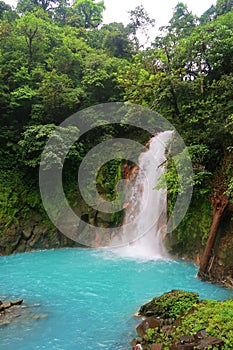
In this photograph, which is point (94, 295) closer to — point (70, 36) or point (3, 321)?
point (3, 321)

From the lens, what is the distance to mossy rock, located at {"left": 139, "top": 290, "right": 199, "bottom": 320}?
5492 millimetres

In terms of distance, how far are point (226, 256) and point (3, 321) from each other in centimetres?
590

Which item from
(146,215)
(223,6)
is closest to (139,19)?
(223,6)

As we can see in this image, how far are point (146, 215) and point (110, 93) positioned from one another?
8446 mm

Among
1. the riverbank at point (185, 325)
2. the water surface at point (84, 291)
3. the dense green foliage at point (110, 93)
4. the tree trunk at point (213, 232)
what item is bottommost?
the water surface at point (84, 291)

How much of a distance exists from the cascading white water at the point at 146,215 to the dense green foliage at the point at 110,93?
3.90 feet

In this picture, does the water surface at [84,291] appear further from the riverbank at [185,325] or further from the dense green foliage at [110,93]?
the dense green foliage at [110,93]

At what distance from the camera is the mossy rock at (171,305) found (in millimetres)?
5492

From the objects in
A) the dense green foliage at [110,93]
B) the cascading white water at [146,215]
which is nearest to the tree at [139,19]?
the dense green foliage at [110,93]

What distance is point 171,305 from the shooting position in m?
5.67

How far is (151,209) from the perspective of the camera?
1218cm

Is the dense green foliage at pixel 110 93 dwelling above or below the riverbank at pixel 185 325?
above

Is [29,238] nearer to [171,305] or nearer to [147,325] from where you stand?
[171,305]

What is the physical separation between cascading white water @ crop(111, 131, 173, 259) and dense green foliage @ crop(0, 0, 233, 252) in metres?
1.19
